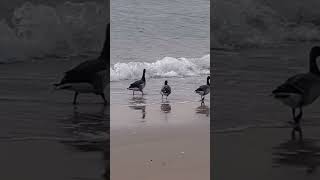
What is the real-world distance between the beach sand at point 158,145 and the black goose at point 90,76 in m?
0.19

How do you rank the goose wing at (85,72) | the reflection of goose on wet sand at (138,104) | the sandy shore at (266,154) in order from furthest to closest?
the reflection of goose on wet sand at (138,104)
the goose wing at (85,72)
the sandy shore at (266,154)

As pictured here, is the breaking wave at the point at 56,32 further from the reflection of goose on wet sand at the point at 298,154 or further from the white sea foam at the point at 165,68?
the reflection of goose on wet sand at the point at 298,154

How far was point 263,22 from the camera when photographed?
293 cm

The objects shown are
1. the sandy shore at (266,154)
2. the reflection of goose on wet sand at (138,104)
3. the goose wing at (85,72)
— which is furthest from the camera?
the reflection of goose on wet sand at (138,104)

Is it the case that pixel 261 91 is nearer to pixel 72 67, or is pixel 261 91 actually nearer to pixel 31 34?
pixel 72 67

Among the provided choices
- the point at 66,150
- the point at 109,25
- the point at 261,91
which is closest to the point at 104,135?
the point at 66,150

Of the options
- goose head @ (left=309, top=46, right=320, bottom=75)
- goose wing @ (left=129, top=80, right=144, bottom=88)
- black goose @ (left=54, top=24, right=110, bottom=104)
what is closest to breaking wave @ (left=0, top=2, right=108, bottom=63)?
black goose @ (left=54, top=24, right=110, bottom=104)

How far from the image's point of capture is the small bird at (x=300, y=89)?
2.90m

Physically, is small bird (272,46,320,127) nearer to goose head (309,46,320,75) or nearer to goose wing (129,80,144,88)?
goose head (309,46,320,75)

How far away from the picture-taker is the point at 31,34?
2.96 meters

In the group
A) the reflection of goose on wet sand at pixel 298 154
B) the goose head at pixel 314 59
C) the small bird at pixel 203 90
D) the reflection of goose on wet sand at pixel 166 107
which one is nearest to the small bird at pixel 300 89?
the goose head at pixel 314 59

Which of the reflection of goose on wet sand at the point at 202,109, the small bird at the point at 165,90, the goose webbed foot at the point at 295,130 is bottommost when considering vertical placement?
the goose webbed foot at the point at 295,130

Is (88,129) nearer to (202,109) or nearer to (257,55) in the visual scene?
(202,109)

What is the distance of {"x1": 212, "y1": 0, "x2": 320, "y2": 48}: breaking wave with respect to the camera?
2906 millimetres
